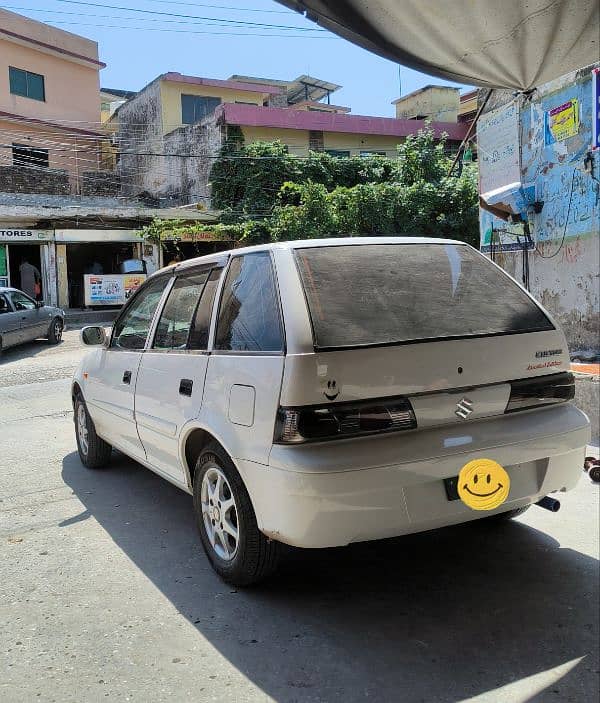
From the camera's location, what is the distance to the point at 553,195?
945cm

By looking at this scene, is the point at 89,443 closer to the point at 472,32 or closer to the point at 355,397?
the point at 355,397

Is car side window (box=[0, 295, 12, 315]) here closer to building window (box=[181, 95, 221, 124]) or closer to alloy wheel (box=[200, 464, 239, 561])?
alloy wheel (box=[200, 464, 239, 561])

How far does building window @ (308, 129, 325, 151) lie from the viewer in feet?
92.9

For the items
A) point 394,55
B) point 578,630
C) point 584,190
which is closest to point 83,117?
point 584,190

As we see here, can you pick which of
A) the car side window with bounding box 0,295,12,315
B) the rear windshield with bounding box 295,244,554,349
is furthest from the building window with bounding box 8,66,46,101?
the rear windshield with bounding box 295,244,554,349

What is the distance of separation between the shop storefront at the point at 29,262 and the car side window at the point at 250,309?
69.2 feet

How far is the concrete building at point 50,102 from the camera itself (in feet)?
99.3

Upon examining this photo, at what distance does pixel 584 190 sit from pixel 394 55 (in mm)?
5954

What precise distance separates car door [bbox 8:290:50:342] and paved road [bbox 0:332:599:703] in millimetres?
10495

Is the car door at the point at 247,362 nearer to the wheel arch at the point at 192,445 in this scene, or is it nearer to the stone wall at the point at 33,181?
the wheel arch at the point at 192,445

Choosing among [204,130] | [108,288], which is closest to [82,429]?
[108,288]

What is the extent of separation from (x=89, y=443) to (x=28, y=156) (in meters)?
29.4

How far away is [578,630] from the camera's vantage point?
2.89 m

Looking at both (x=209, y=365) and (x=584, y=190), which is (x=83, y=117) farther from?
(x=209, y=365)
